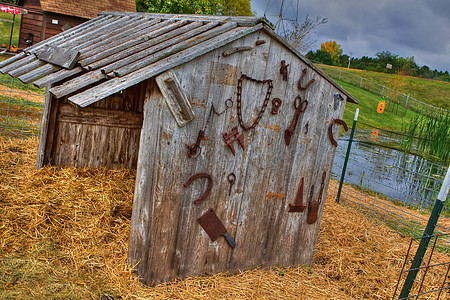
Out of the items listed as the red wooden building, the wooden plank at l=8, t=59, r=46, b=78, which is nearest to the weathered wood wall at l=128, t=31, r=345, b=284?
the wooden plank at l=8, t=59, r=46, b=78

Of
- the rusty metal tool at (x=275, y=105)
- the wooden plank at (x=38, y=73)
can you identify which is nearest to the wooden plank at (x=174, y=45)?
the rusty metal tool at (x=275, y=105)

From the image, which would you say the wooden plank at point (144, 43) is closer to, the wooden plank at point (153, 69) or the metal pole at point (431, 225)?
the wooden plank at point (153, 69)

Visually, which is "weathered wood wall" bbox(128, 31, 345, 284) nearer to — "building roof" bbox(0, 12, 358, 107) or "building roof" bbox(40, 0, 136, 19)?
"building roof" bbox(0, 12, 358, 107)

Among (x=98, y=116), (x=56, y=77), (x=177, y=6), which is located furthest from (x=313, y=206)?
(x=177, y=6)

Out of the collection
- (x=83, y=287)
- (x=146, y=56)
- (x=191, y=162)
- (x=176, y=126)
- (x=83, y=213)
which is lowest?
(x=83, y=287)

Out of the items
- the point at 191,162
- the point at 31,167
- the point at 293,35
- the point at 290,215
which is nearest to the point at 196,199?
the point at 191,162

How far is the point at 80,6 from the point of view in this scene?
22781mm

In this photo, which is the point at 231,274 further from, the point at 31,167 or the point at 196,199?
the point at 31,167

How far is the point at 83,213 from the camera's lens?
5004 mm

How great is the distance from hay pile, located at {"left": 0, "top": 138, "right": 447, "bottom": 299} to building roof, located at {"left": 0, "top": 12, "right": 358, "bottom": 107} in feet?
5.05

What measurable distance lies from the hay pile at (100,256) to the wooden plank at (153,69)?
70.3 inches

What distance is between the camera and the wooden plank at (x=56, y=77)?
4062 mm

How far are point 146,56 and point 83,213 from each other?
2117mm

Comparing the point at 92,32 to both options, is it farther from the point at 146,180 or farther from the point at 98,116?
the point at 146,180
